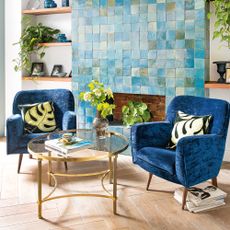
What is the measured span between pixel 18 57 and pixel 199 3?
278 cm

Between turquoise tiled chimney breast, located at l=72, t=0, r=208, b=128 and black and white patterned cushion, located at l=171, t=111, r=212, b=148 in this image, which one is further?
turquoise tiled chimney breast, located at l=72, t=0, r=208, b=128

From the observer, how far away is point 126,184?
339 cm

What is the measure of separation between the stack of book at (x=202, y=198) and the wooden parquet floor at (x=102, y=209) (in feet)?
0.20

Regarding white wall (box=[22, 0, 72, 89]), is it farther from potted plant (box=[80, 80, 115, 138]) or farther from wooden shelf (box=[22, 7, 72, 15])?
potted plant (box=[80, 80, 115, 138])

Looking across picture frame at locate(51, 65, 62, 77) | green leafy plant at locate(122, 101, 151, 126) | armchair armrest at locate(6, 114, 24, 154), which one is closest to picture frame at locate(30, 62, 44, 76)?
picture frame at locate(51, 65, 62, 77)

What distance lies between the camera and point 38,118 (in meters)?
3.86

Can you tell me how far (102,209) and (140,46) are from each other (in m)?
2.28

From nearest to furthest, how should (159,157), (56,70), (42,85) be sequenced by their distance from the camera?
(159,157) < (56,70) < (42,85)

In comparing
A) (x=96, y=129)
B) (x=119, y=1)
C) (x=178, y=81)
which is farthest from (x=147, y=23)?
(x=96, y=129)

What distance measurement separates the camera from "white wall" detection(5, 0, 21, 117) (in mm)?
5191

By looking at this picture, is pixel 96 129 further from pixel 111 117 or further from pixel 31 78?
pixel 31 78

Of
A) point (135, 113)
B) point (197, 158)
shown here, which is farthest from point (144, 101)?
point (197, 158)

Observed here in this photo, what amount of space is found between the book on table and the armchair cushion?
0.51 m

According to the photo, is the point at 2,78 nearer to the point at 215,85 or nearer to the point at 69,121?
the point at 69,121
